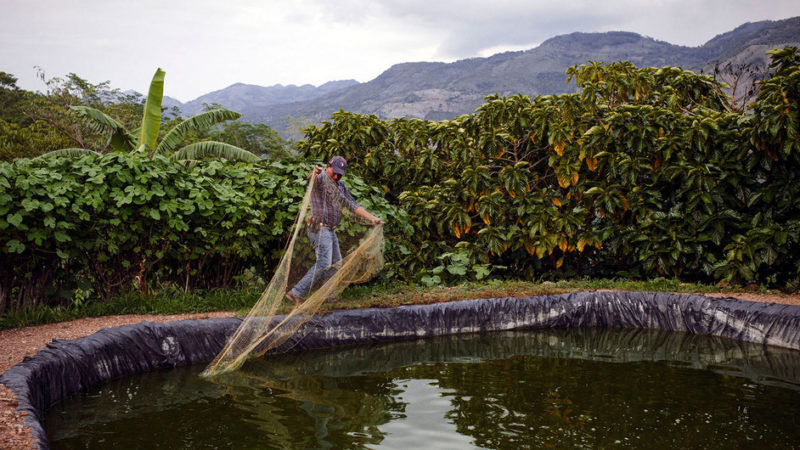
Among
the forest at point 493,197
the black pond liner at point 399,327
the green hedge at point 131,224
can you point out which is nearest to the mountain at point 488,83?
the forest at point 493,197

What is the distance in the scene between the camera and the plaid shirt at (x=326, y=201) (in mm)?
5863

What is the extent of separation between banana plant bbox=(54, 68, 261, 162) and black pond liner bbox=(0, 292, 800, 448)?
5556mm

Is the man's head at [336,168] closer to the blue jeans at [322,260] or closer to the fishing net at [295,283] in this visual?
the fishing net at [295,283]

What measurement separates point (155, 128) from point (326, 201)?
22.9ft

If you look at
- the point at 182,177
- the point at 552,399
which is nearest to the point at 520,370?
the point at 552,399

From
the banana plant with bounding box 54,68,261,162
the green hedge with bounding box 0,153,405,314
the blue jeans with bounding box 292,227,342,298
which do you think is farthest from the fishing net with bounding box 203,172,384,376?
the banana plant with bounding box 54,68,261,162

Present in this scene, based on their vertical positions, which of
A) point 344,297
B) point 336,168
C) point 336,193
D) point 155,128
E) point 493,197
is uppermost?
point 155,128

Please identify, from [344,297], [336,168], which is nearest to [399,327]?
[344,297]

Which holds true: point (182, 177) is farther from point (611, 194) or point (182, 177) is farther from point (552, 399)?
point (611, 194)

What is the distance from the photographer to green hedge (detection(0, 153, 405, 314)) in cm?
561

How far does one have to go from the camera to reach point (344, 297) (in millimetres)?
6879

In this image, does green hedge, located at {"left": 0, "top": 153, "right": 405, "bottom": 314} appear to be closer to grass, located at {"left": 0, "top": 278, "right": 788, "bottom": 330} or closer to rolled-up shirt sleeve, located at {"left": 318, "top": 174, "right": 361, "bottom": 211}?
grass, located at {"left": 0, "top": 278, "right": 788, "bottom": 330}

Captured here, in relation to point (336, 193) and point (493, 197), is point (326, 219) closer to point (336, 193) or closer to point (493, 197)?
point (336, 193)

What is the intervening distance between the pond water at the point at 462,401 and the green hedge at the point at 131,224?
1.94 m
